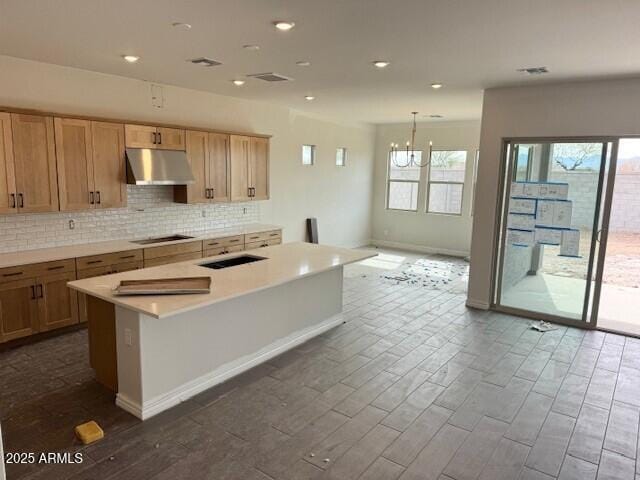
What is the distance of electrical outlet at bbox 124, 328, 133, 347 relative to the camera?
3.13m

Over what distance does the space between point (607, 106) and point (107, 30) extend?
493cm

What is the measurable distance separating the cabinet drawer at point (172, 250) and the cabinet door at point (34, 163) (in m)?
1.06

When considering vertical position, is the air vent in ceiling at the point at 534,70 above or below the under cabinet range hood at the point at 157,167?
above

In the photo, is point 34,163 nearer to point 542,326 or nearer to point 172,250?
point 172,250

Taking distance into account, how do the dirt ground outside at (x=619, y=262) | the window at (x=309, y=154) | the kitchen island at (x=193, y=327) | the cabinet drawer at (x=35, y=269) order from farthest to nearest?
the window at (x=309, y=154)
the dirt ground outside at (x=619, y=262)
the cabinet drawer at (x=35, y=269)
the kitchen island at (x=193, y=327)

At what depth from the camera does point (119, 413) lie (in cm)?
318

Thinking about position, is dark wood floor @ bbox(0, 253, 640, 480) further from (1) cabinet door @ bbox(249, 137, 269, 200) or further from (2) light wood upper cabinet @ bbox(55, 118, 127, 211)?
(1) cabinet door @ bbox(249, 137, 269, 200)

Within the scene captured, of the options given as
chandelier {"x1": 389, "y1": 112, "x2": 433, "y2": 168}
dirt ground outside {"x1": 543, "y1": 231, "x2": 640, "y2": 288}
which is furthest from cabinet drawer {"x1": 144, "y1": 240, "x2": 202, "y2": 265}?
chandelier {"x1": 389, "y1": 112, "x2": 433, "y2": 168}

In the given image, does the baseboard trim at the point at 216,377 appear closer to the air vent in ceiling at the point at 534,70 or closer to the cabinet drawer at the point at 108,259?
the cabinet drawer at the point at 108,259

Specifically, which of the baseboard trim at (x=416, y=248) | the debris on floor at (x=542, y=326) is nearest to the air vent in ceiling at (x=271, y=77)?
the debris on floor at (x=542, y=326)

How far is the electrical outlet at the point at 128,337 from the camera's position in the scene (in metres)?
3.13

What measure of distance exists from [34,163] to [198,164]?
1.97m

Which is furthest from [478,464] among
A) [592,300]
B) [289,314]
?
[592,300]

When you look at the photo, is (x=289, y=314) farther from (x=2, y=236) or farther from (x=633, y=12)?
(x=633, y=12)
